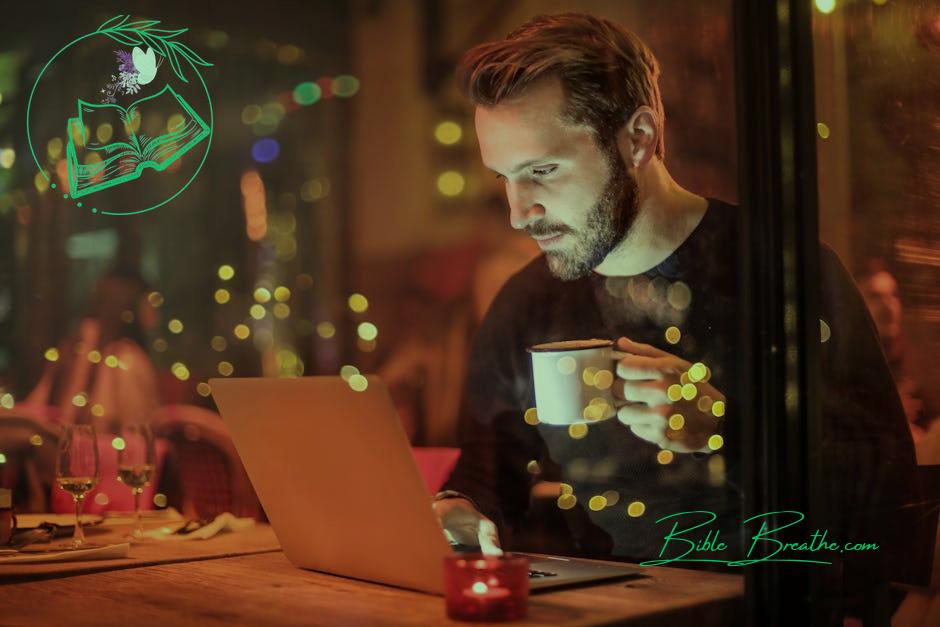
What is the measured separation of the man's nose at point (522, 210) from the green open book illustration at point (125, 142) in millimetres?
1084

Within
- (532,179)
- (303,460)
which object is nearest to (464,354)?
(532,179)

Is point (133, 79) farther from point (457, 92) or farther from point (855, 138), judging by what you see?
point (855, 138)

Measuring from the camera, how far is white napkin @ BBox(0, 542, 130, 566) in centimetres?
159

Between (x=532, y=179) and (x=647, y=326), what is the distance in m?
0.44

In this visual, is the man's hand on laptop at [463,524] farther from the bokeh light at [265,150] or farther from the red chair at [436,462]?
the bokeh light at [265,150]

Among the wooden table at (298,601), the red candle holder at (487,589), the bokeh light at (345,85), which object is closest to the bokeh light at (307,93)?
the bokeh light at (345,85)

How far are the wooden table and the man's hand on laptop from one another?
46 cm

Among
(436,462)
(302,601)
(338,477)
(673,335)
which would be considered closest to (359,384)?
(338,477)

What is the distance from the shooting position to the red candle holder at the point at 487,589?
1140 millimetres

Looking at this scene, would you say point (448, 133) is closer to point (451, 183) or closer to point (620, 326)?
point (451, 183)

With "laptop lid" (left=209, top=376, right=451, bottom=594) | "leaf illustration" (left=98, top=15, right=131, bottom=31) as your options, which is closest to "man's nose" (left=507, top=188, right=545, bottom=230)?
"laptop lid" (left=209, top=376, right=451, bottom=594)

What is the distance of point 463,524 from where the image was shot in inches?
78.7

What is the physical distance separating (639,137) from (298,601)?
1038 mm

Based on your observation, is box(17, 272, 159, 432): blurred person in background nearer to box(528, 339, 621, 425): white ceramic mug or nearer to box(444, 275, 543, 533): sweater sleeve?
box(444, 275, 543, 533): sweater sleeve
